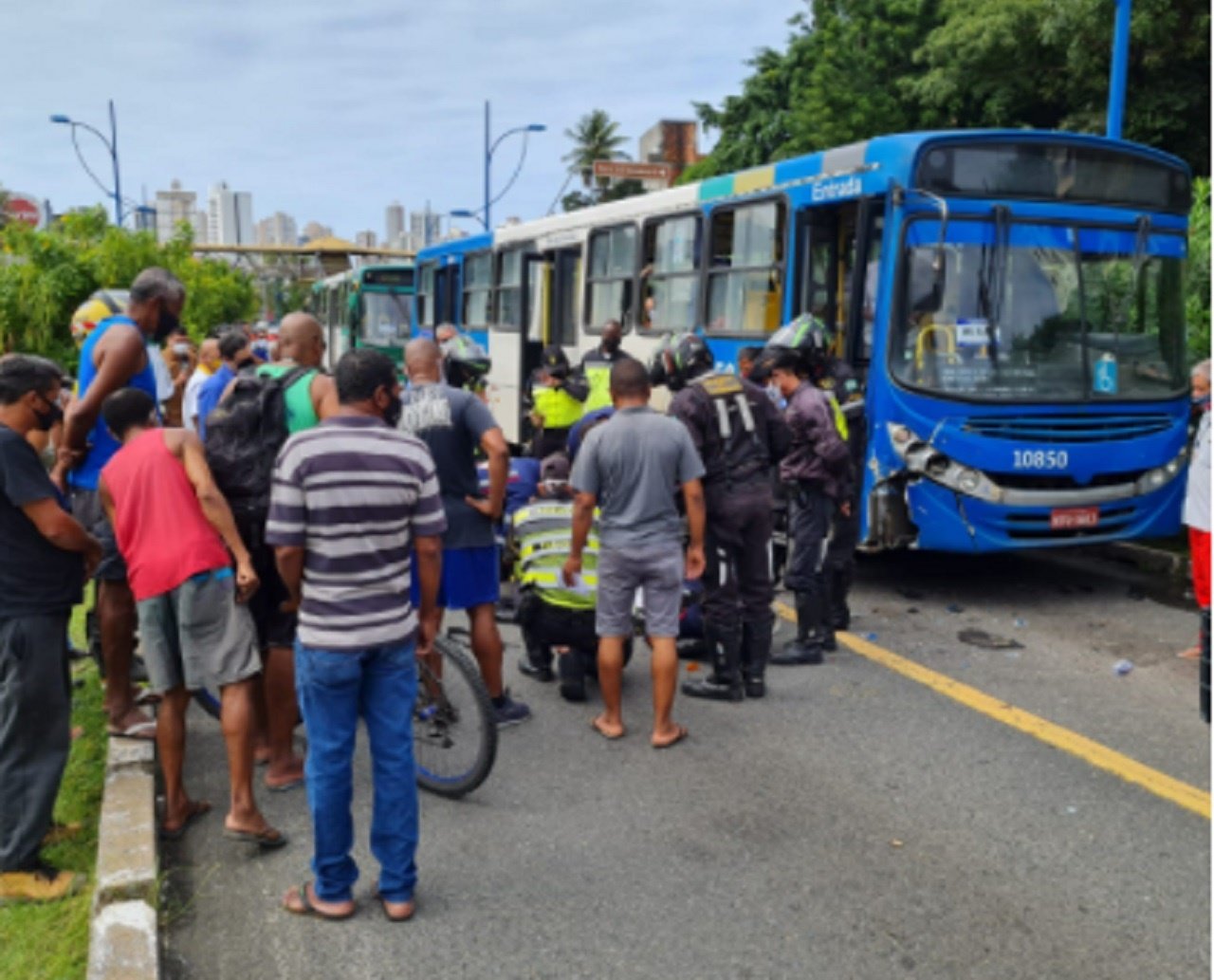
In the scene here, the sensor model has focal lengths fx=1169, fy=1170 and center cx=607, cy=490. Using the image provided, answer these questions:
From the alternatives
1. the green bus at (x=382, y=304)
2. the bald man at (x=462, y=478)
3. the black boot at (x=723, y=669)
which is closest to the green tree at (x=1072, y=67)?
the green bus at (x=382, y=304)

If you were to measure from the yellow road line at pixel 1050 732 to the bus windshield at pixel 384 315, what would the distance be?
1913 centimetres

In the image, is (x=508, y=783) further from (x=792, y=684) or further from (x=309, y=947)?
(x=792, y=684)

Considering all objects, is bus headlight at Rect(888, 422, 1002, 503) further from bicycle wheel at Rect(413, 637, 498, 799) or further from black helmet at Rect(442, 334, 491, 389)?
bicycle wheel at Rect(413, 637, 498, 799)

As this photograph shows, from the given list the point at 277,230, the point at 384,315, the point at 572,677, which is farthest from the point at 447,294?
the point at 277,230

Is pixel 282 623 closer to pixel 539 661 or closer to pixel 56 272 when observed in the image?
pixel 539 661

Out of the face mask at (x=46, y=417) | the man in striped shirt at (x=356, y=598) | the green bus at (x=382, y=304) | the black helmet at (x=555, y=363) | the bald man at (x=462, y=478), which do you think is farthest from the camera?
the green bus at (x=382, y=304)

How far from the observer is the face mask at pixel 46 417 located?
4.05 metres

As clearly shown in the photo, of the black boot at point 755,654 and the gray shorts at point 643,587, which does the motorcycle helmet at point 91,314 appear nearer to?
the gray shorts at point 643,587

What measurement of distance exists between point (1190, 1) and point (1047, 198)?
42.8 ft

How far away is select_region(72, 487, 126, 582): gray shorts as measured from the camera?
5.18 metres

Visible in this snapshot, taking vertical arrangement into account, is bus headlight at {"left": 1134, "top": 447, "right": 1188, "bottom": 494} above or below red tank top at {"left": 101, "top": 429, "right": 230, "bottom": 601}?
below

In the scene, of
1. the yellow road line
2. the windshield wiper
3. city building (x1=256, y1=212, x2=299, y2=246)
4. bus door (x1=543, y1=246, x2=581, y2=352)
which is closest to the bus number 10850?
the windshield wiper

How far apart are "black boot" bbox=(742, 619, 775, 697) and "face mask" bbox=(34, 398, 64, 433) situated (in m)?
3.46

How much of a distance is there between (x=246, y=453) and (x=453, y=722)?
1.40m
